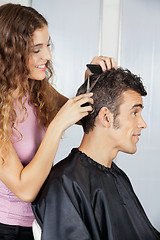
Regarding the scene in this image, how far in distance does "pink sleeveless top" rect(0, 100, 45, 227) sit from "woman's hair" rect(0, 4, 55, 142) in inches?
3.2

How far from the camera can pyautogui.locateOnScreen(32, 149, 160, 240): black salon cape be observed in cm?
138

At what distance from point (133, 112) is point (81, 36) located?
7.33ft

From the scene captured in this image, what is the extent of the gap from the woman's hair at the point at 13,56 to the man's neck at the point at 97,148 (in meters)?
0.36

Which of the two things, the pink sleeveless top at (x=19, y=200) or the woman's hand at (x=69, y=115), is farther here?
the pink sleeveless top at (x=19, y=200)

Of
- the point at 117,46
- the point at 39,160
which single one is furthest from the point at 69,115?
the point at 117,46

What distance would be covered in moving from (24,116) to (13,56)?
1.02 ft

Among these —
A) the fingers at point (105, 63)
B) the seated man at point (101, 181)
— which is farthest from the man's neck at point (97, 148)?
the fingers at point (105, 63)

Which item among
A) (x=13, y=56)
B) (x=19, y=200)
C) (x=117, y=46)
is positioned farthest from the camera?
(x=117, y=46)

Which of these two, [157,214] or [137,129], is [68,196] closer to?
[137,129]

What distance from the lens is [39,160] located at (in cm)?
143

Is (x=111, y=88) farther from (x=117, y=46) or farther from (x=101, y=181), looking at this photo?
(x=117, y=46)

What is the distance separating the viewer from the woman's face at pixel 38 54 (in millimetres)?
1539

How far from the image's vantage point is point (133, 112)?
5.34ft

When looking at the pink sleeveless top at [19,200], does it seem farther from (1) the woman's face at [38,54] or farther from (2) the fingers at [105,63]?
(2) the fingers at [105,63]
